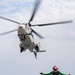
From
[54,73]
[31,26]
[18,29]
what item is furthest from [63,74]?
[31,26]

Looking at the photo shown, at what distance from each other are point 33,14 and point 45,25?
392 cm

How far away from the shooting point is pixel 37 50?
6688cm

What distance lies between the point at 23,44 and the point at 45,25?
8.11 metres

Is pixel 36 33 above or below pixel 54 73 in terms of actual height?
above

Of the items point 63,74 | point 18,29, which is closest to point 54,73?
point 63,74

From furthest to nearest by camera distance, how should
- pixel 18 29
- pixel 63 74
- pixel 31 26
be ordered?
pixel 31 26
pixel 18 29
pixel 63 74

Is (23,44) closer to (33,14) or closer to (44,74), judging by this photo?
(33,14)

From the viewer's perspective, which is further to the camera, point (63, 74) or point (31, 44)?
point (31, 44)

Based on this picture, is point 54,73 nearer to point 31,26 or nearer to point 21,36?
point 21,36

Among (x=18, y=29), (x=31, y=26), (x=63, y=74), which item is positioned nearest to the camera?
(x=63, y=74)

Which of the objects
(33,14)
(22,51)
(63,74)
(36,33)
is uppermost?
(33,14)

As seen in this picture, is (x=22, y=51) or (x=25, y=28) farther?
(x=22, y=51)

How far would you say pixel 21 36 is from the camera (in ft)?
198

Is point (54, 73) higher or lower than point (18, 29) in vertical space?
lower
